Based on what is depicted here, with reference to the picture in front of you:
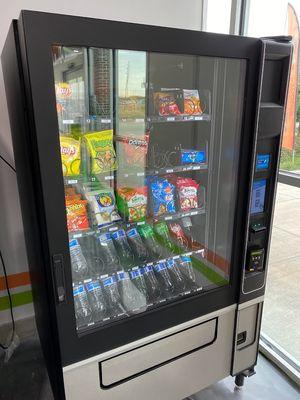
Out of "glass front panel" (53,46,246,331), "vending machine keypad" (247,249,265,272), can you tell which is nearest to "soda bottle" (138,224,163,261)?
"glass front panel" (53,46,246,331)

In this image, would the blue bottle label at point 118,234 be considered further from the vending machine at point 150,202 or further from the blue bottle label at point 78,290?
the blue bottle label at point 78,290

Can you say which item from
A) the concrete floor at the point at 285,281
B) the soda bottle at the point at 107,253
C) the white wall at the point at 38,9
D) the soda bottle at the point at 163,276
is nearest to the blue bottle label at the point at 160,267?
the soda bottle at the point at 163,276

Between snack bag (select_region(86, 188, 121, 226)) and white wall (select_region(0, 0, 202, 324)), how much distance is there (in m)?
0.79

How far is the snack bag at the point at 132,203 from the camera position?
1512 millimetres

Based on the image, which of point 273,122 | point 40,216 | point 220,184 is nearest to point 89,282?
point 40,216

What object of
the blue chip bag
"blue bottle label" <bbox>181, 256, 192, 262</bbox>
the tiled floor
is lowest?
the tiled floor

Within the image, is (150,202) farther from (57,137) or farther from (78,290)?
(57,137)

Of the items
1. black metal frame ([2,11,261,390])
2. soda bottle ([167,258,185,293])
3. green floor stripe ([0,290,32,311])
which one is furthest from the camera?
green floor stripe ([0,290,32,311])

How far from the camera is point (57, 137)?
980 millimetres

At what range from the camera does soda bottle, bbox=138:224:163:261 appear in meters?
1.66

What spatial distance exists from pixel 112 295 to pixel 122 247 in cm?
24

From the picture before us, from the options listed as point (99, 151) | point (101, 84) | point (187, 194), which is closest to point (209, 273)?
point (187, 194)

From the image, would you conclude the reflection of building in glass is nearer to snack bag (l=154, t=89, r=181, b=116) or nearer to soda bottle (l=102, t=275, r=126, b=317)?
snack bag (l=154, t=89, r=181, b=116)

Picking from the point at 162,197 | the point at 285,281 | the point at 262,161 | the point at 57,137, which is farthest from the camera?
the point at 285,281
